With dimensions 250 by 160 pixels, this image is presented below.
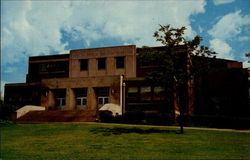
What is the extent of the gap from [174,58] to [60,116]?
16.5 m

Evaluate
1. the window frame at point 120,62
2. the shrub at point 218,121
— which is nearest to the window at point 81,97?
the window frame at point 120,62

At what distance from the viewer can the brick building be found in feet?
117

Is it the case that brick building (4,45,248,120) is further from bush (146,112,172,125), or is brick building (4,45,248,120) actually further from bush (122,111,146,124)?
bush (122,111,146,124)

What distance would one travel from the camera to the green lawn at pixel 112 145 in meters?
13.0

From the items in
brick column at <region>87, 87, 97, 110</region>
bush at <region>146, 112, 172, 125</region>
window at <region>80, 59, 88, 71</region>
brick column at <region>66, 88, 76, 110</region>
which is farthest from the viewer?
window at <region>80, 59, 88, 71</region>

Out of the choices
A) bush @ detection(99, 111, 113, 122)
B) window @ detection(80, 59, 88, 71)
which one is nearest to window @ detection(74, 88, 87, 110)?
window @ detection(80, 59, 88, 71)

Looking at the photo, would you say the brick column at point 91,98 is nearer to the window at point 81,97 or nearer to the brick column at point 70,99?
the window at point 81,97

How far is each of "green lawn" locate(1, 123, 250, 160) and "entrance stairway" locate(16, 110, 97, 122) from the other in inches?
363

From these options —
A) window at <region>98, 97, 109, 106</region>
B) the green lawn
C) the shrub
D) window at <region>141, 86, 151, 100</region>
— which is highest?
window at <region>141, 86, 151, 100</region>

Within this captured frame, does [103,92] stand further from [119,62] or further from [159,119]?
[159,119]

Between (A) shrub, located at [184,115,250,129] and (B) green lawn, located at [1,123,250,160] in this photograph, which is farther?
(A) shrub, located at [184,115,250,129]

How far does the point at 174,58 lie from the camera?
2212cm

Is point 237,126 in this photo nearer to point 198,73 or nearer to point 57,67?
point 198,73

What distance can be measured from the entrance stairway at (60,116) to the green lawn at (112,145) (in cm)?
921
